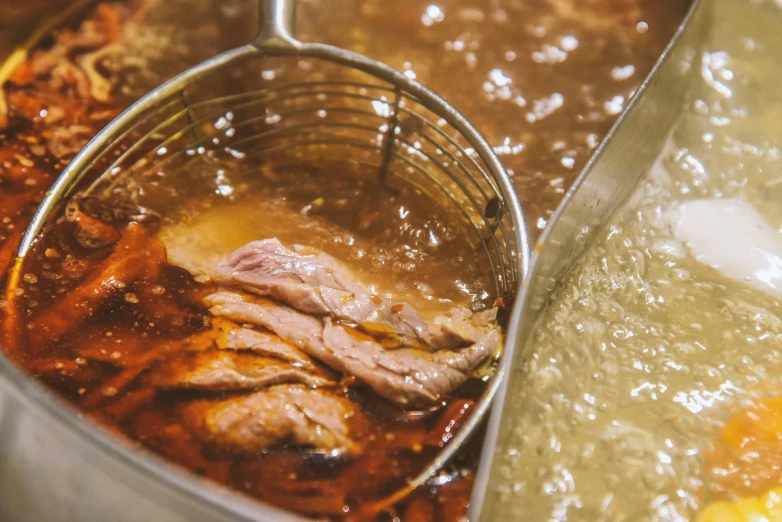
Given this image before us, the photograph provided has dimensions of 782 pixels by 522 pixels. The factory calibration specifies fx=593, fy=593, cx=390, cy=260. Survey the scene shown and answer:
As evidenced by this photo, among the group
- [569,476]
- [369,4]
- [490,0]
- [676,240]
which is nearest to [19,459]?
[569,476]

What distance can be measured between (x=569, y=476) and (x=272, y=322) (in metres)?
0.73

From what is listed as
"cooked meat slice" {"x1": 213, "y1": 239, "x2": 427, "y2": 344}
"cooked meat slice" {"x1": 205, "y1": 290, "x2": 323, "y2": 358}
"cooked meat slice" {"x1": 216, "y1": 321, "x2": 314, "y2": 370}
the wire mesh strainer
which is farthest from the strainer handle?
"cooked meat slice" {"x1": 216, "y1": 321, "x2": 314, "y2": 370}

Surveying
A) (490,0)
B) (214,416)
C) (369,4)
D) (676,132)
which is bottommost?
(214,416)

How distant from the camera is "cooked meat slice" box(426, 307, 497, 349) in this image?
135 cm

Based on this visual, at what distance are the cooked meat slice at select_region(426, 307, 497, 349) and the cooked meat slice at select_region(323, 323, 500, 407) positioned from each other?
21 mm

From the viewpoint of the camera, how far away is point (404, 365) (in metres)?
1.30

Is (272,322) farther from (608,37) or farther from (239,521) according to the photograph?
(608,37)

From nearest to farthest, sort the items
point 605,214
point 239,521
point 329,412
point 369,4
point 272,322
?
point 239,521, point 329,412, point 272,322, point 605,214, point 369,4

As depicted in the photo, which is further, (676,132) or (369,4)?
(369,4)

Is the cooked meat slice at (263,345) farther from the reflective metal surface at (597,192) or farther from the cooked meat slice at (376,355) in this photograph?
the reflective metal surface at (597,192)

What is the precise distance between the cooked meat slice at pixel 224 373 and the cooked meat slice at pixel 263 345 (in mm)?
13

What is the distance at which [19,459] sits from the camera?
1.01 metres

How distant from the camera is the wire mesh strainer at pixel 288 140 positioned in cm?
156

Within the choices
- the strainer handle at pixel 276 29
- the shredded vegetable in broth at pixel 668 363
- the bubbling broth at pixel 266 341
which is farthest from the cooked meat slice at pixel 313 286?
the strainer handle at pixel 276 29
